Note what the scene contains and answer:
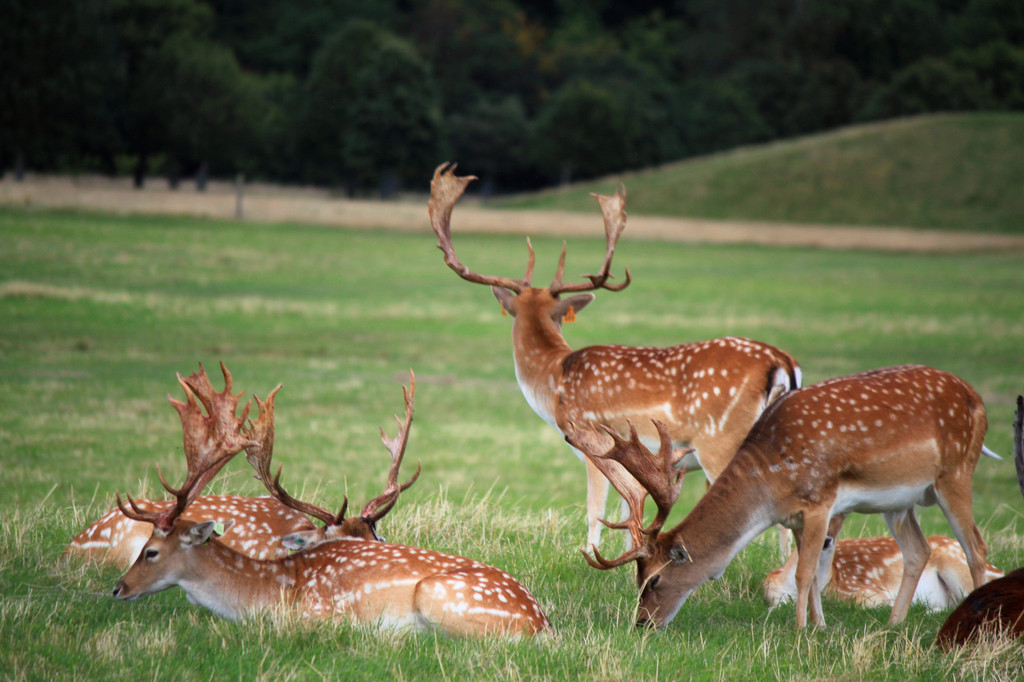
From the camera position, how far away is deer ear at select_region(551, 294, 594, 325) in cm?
730

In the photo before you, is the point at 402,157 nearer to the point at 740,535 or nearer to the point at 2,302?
the point at 2,302

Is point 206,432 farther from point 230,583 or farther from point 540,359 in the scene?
point 540,359

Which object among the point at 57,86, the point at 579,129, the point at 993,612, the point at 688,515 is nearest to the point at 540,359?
the point at 688,515

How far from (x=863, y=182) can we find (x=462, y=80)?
32.6 metres

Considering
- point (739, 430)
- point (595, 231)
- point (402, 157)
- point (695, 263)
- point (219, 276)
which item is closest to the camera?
point (739, 430)

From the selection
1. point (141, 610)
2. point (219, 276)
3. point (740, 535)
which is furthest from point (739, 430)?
point (219, 276)

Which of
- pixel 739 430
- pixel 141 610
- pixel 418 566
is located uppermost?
pixel 739 430

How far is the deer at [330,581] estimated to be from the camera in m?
4.75

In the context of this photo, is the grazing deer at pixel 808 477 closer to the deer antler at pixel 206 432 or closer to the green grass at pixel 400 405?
the green grass at pixel 400 405

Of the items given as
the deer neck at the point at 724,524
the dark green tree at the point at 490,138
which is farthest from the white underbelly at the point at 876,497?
the dark green tree at the point at 490,138

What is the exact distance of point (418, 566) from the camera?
4922mm

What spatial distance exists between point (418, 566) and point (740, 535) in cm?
142

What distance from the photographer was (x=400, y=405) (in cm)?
1595

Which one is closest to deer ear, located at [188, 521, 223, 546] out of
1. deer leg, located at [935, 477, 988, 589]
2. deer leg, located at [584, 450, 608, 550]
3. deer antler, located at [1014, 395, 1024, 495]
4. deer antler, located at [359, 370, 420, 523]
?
deer antler, located at [359, 370, 420, 523]
